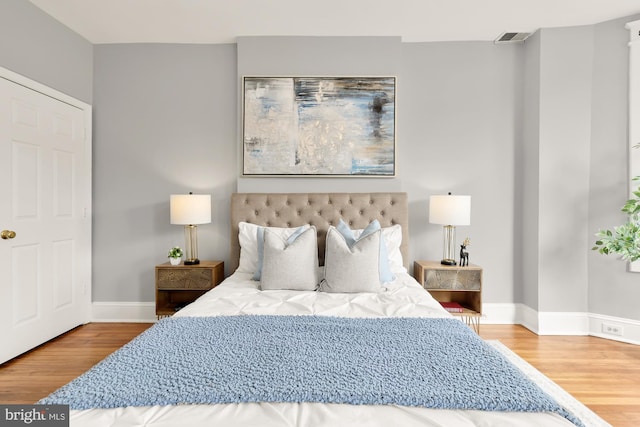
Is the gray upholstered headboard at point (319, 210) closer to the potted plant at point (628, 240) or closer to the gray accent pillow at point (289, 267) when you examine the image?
the gray accent pillow at point (289, 267)

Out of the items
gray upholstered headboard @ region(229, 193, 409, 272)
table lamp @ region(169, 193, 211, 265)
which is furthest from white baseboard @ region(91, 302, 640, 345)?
gray upholstered headboard @ region(229, 193, 409, 272)

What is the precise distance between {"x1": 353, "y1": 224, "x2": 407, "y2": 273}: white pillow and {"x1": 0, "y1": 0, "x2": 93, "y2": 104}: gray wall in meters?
2.96

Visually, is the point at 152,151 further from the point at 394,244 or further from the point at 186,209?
the point at 394,244

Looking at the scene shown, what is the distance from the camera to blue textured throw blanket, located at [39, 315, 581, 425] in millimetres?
1042

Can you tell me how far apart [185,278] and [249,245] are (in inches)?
26.4

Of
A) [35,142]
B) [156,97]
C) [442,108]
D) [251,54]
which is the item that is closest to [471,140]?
[442,108]

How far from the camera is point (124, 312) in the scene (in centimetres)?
344

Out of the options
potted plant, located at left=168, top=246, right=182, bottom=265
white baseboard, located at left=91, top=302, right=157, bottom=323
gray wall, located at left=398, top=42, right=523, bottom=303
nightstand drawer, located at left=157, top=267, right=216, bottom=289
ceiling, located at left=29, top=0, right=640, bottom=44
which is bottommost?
white baseboard, located at left=91, top=302, right=157, bottom=323

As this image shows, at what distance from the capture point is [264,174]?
10.8 feet

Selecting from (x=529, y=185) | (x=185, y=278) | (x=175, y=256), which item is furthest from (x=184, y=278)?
(x=529, y=185)

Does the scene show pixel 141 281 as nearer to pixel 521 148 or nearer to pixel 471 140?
pixel 471 140

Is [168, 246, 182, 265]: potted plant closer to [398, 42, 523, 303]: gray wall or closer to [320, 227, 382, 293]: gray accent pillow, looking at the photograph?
[320, 227, 382, 293]: gray accent pillow

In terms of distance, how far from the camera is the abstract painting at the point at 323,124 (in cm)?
326

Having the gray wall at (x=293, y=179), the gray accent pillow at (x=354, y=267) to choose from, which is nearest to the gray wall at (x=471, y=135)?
the gray wall at (x=293, y=179)
